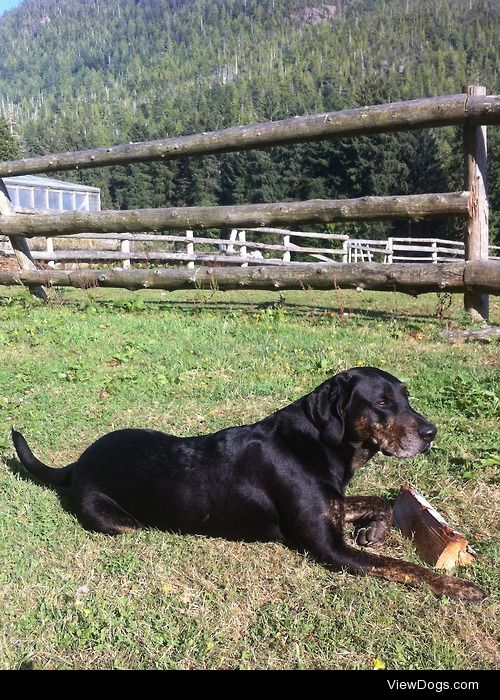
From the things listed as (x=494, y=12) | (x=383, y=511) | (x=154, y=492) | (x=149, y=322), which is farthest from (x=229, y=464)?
(x=494, y=12)

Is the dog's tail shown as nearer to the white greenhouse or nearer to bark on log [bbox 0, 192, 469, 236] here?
bark on log [bbox 0, 192, 469, 236]

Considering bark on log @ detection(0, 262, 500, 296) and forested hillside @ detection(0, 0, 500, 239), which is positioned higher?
forested hillside @ detection(0, 0, 500, 239)

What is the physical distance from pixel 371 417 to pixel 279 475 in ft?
1.72

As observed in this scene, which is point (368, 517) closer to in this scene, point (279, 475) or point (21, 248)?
point (279, 475)

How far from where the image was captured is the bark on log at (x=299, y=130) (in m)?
6.46

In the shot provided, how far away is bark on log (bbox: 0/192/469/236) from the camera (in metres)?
6.72

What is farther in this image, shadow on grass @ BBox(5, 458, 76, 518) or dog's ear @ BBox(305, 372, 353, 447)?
shadow on grass @ BBox(5, 458, 76, 518)

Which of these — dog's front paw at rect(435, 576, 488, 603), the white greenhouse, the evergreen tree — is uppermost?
the evergreen tree

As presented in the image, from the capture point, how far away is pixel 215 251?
26.7 m

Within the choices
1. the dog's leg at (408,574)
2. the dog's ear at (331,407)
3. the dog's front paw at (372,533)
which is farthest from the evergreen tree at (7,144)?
the dog's leg at (408,574)

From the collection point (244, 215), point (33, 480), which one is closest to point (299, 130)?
point (244, 215)

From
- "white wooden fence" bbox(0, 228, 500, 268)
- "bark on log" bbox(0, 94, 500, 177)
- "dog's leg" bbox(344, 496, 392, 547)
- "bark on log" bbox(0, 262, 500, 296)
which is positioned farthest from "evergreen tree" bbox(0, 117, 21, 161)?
"dog's leg" bbox(344, 496, 392, 547)

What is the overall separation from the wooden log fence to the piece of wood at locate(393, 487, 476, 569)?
3.88m
